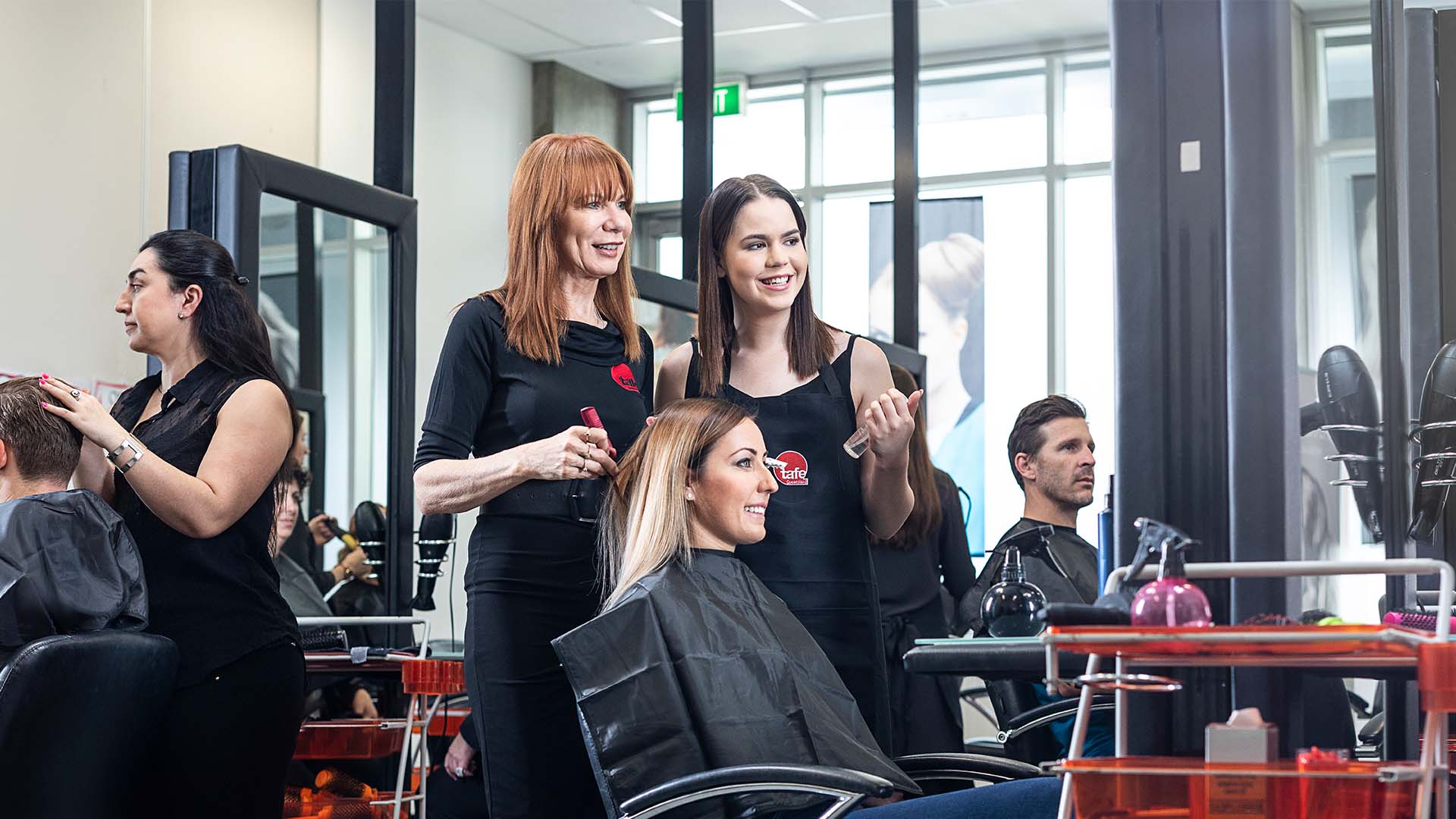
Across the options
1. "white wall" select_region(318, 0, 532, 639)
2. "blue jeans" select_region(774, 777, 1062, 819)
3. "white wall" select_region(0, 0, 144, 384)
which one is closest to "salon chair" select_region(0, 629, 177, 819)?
"blue jeans" select_region(774, 777, 1062, 819)

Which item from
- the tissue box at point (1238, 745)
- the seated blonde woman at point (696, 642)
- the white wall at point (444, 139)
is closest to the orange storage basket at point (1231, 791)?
the tissue box at point (1238, 745)

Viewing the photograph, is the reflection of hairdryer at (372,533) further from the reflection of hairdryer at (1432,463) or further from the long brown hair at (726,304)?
the reflection of hairdryer at (1432,463)

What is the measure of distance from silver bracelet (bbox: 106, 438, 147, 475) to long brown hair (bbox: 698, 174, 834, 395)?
2.68ft

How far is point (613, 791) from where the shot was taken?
6.37ft

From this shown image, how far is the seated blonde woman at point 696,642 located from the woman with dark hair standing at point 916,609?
1.01 m

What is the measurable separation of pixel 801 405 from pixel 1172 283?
26.3 inches

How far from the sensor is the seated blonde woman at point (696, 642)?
78.3 inches

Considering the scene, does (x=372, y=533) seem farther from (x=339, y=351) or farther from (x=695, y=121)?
(x=695, y=121)

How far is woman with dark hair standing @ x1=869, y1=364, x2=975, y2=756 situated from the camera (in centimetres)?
326

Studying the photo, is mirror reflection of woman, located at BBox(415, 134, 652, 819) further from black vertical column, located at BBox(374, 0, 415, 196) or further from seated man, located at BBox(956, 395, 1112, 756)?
black vertical column, located at BBox(374, 0, 415, 196)

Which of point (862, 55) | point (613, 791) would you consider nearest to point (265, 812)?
point (613, 791)

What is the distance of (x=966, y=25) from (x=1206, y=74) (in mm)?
6198

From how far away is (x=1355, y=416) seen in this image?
1.96 metres

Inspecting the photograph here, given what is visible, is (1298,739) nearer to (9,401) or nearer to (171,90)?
(9,401)
